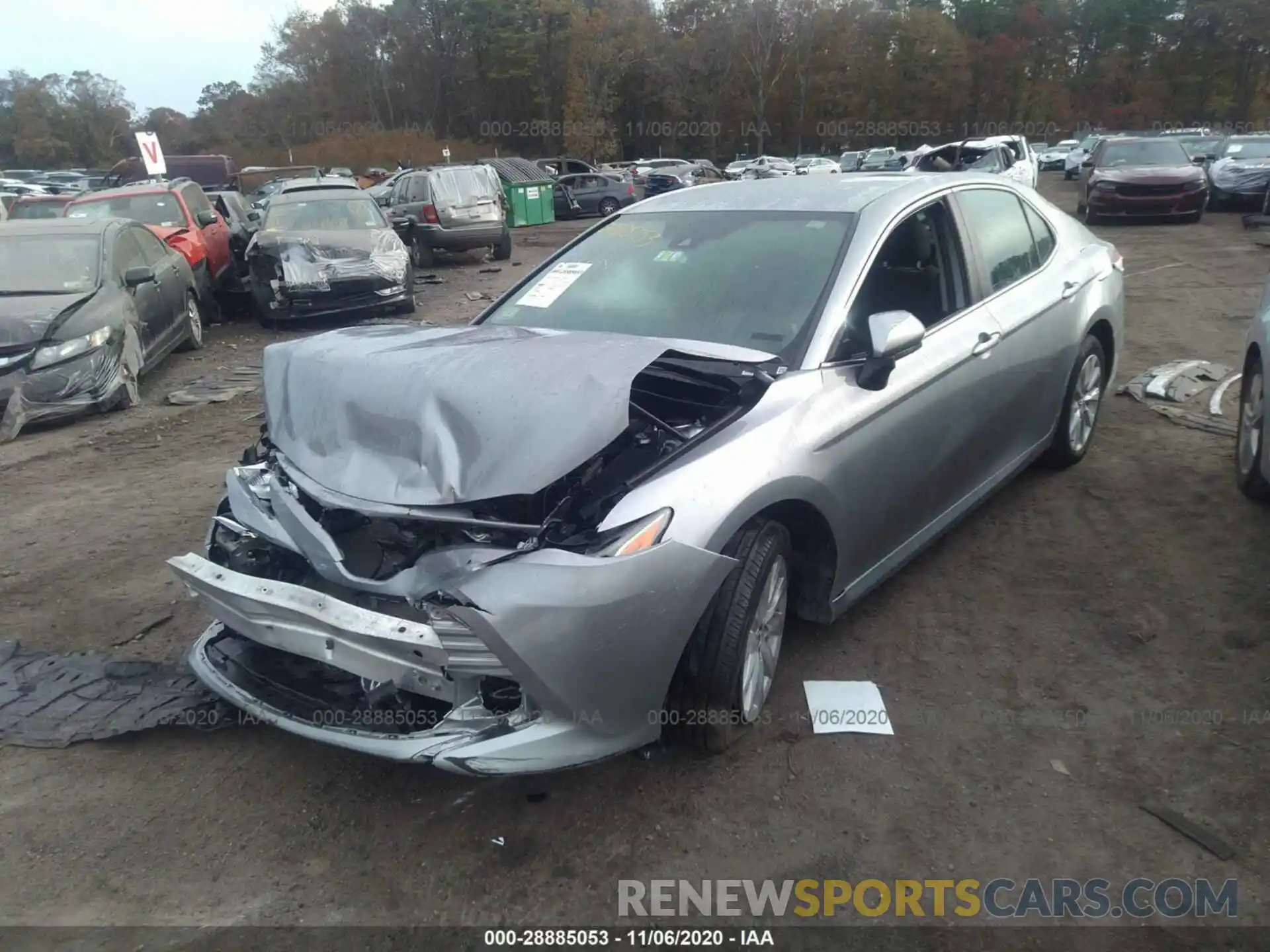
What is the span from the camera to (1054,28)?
62.2m

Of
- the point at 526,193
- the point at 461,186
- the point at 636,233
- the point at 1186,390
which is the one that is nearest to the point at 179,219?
the point at 461,186

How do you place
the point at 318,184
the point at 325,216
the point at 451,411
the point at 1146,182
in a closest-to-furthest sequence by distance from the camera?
1. the point at 451,411
2. the point at 325,216
3. the point at 318,184
4. the point at 1146,182

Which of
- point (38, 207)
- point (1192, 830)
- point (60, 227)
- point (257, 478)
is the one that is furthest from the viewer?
point (38, 207)

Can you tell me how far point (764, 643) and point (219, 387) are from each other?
6.91 meters

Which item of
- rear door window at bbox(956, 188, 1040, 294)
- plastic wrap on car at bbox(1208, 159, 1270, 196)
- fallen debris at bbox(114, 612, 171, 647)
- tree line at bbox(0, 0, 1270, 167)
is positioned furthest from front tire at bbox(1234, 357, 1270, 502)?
tree line at bbox(0, 0, 1270, 167)

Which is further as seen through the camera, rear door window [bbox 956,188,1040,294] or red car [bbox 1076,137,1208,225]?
red car [bbox 1076,137,1208,225]

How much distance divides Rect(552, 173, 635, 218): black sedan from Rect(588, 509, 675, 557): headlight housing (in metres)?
25.0

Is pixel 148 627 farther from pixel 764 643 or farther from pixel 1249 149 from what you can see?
pixel 1249 149

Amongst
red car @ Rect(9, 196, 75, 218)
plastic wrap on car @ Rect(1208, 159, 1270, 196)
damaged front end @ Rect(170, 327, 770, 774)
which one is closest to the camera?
damaged front end @ Rect(170, 327, 770, 774)

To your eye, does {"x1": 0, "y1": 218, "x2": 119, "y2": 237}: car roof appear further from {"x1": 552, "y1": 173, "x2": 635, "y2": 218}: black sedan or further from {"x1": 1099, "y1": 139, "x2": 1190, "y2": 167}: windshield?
{"x1": 552, "y1": 173, "x2": 635, "y2": 218}: black sedan

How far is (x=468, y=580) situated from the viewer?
8.04 feet

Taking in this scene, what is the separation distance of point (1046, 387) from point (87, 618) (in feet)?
15.0

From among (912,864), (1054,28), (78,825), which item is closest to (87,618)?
(78,825)

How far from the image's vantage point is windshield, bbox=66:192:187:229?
462 inches
